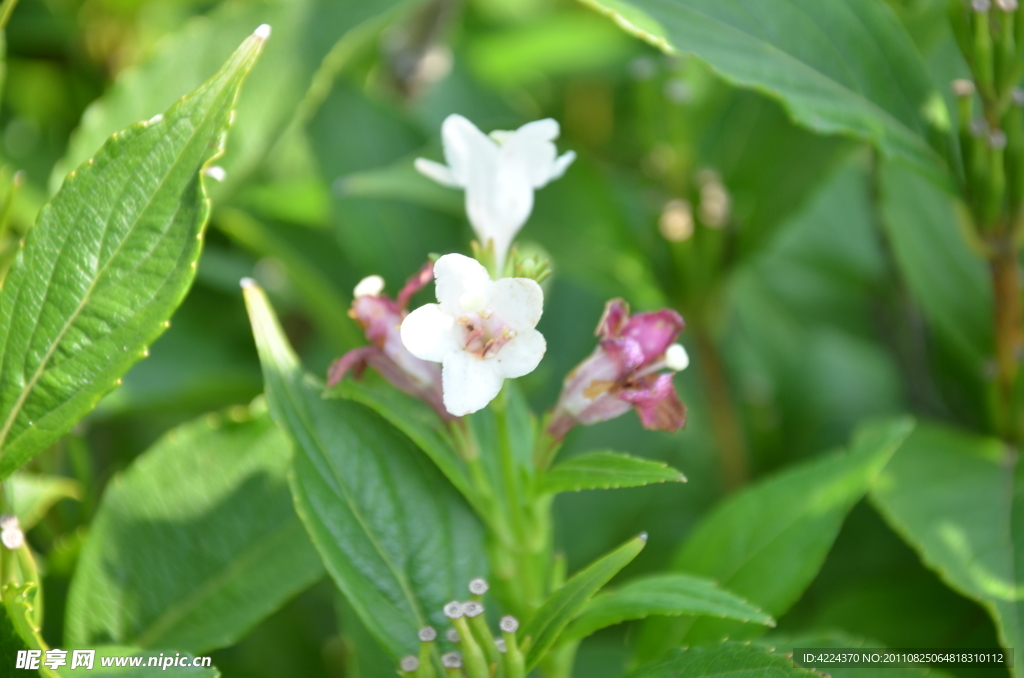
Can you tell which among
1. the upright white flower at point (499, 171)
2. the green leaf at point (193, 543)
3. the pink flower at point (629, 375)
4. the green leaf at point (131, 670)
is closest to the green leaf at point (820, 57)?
the upright white flower at point (499, 171)

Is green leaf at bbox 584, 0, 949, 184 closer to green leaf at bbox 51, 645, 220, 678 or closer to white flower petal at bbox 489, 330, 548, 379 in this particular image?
white flower petal at bbox 489, 330, 548, 379

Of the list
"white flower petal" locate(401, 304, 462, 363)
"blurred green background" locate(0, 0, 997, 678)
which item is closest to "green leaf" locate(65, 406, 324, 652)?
"blurred green background" locate(0, 0, 997, 678)

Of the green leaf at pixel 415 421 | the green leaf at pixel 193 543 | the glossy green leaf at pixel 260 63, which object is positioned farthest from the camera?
the glossy green leaf at pixel 260 63

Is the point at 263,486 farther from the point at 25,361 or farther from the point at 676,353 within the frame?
the point at 676,353

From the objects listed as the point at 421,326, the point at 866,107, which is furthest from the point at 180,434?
the point at 866,107

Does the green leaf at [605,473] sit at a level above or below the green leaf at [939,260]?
above

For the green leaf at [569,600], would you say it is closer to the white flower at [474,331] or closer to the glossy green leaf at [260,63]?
the white flower at [474,331]

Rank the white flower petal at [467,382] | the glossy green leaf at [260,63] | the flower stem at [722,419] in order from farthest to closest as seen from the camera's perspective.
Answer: the flower stem at [722,419] → the glossy green leaf at [260,63] → the white flower petal at [467,382]
